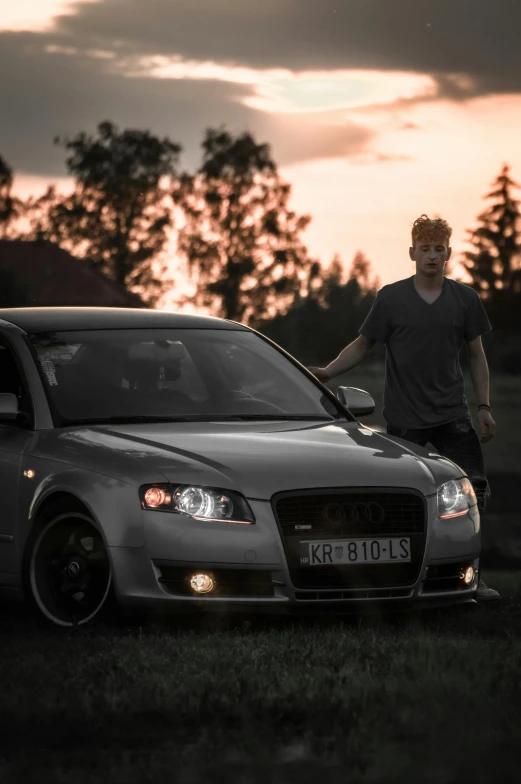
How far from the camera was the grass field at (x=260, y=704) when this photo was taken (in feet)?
15.2

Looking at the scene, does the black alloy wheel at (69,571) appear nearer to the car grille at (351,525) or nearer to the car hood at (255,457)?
the car hood at (255,457)

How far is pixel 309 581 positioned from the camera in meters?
7.12

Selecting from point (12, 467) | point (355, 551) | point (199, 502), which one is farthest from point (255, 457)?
point (12, 467)

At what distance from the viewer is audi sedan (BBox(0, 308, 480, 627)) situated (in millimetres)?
7035

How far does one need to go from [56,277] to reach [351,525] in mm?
89200

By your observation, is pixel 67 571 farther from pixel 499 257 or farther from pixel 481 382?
pixel 499 257

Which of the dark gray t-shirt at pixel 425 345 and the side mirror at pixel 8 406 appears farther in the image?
the dark gray t-shirt at pixel 425 345

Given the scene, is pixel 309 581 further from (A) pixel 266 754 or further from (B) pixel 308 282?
(B) pixel 308 282

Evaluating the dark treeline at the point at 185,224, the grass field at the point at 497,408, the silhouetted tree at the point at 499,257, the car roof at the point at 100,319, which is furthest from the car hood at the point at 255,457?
→ the silhouetted tree at the point at 499,257

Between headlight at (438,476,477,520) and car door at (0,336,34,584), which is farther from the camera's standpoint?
car door at (0,336,34,584)

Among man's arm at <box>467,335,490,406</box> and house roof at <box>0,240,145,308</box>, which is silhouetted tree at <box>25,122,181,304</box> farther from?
man's arm at <box>467,335,490,406</box>

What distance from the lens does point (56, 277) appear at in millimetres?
95312

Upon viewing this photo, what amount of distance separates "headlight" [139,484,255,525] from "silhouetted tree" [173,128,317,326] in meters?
72.7

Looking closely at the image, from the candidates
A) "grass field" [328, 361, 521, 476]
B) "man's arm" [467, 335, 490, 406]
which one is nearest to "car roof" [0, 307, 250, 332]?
"man's arm" [467, 335, 490, 406]
